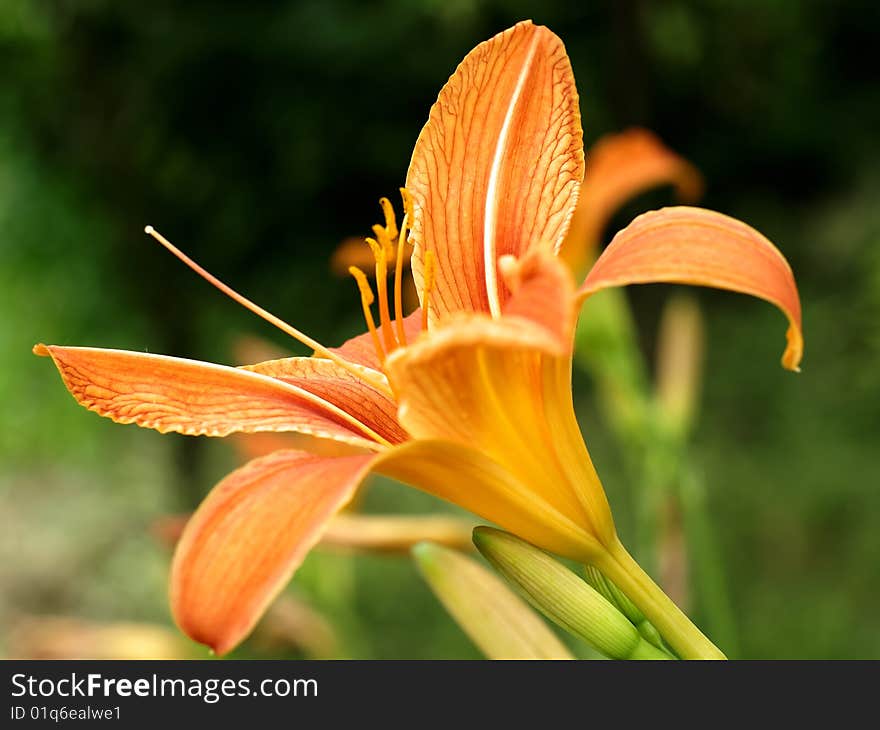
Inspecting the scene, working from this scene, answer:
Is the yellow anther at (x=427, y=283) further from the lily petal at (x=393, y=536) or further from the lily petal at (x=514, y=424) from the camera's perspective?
the lily petal at (x=393, y=536)

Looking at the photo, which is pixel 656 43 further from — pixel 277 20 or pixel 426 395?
pixel 426 395

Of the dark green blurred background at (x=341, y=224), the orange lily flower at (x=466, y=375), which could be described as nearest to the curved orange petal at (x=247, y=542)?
the orange lily flower at (x=466, y=375)

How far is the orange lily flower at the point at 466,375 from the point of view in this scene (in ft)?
1.06

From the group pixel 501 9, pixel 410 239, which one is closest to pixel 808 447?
pixel 501 9

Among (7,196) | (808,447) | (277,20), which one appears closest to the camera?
(7,196)

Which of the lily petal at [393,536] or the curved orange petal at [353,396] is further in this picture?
the lily petal at [393,536]

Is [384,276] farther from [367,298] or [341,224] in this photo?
[341,224]

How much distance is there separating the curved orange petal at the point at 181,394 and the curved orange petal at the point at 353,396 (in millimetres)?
14

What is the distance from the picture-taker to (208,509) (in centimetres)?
34

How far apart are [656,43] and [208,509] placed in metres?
2.63

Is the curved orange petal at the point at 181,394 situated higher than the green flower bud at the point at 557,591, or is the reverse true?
the curved orange petal at the point at 181,394

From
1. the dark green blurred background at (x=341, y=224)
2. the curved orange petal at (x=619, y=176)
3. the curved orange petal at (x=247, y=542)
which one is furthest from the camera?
the dark green blurred background at (x=341, y=224)

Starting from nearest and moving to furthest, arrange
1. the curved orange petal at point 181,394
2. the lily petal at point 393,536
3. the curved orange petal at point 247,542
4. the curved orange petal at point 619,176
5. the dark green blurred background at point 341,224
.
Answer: the curved orange petal at point 247,542 → the curved orange petal at point 181,394 → the lily petal at point 393,536 → the curved orange petal at point 619,176 → the dark green blurred background at point 341,224

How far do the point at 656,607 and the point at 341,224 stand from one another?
9.20ft
